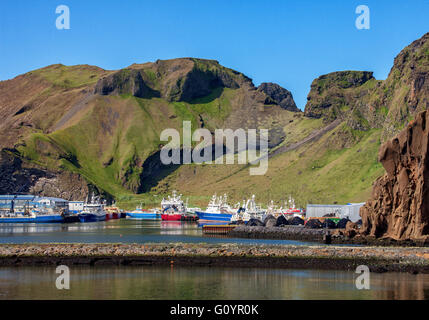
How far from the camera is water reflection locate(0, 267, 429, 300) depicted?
38428 millimetres

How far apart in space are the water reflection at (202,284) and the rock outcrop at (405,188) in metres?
23.2

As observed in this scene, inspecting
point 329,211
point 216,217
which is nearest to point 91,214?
point 216,217

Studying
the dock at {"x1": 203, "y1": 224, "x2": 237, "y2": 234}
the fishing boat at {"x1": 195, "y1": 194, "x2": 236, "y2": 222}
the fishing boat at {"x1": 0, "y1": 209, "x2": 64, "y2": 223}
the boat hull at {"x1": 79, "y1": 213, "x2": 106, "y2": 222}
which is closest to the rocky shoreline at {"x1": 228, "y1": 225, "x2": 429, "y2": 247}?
the dock at {"x1": 203, "y1": 224, "x2": 237, "y2": 234}

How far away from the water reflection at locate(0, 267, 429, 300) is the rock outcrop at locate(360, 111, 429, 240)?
76.3 feet

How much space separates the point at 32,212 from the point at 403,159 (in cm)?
12663

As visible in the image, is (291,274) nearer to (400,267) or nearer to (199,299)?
(400,267)

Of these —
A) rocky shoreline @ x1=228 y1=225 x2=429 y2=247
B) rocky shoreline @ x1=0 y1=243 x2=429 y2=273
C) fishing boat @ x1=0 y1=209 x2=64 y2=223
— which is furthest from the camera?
fishing boat @ x1=0 y1=209 x2=64 y2=223

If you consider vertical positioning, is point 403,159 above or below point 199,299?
above

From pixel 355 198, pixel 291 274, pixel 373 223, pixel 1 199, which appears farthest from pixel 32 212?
pixel 291 274

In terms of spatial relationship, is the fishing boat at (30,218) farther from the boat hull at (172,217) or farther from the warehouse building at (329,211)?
the warehouse building at (329,211)

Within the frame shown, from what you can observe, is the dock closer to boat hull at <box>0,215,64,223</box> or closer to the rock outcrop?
the rock outcrop

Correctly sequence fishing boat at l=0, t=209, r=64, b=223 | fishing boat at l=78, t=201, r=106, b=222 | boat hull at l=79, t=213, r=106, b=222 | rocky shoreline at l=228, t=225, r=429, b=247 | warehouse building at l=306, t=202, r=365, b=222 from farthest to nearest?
fishing boat at l=78, t=201, r=106, b=222 → boat hull at l=79, t=213, r=106, b=222 → fishing boat at l=0, t=209, r=64, b=223 → warehouse building at l=306, t=202, r=365, b=222 → rocky shoreline at l=228, t=225, r=429, b=247
